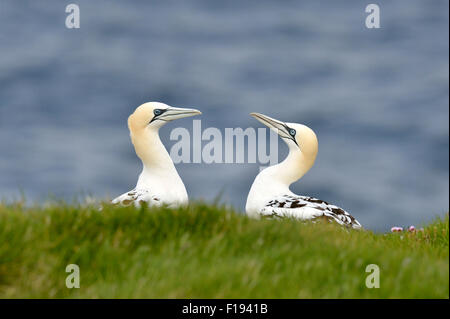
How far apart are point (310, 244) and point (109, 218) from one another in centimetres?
231

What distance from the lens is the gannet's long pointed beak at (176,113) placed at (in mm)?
10961

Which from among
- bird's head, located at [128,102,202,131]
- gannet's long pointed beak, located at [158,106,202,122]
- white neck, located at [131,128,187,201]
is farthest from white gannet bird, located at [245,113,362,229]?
bird's head, located at [128,102,202,131]

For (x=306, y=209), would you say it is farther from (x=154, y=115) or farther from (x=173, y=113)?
(x=154, y=115)

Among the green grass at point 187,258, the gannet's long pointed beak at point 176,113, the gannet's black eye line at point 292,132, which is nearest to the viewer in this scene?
the green grass at point 187,258

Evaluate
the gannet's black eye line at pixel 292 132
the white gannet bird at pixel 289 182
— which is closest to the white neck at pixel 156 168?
the white gannet bird at pixel 289 182

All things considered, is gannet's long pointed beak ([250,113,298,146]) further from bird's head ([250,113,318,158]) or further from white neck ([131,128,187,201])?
white neck ([131,128,187,201])

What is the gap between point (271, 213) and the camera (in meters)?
10.6

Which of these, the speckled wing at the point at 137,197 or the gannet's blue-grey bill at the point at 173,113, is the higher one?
the gannet's blue-grey bill at the point at 173,113

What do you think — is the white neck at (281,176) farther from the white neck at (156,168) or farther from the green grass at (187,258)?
the green grass at (187,258)

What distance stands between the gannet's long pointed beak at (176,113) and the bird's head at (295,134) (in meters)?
1.58

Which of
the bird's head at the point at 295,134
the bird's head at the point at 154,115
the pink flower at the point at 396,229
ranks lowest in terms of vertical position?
the pink flower at the point at 396,229

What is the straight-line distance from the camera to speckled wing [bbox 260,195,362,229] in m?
10.5

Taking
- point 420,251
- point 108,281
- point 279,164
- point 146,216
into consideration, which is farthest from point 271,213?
point 108,281
